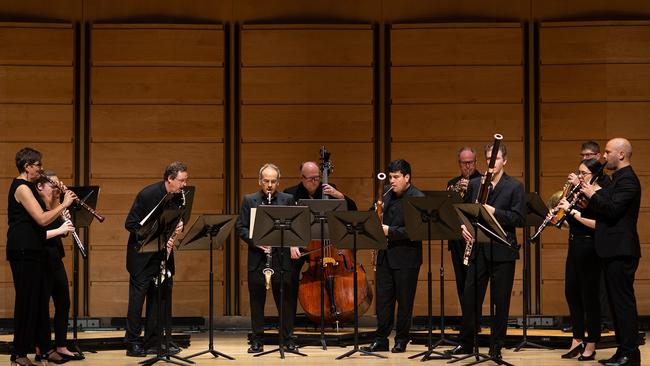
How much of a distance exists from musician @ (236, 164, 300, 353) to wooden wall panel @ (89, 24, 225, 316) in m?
1.72

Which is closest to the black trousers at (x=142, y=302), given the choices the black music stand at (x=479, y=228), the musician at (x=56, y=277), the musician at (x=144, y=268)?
the musician at (x=144, y=268)

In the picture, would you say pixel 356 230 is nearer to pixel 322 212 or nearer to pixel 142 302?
pixel 322 212

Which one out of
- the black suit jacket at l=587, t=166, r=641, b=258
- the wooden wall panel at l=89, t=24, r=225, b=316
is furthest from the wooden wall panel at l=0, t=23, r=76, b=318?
the black suit jacket at l=587, t=166, r=641, b=258

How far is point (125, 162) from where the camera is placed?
9.31 m

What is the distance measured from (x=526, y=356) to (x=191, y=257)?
3485mm

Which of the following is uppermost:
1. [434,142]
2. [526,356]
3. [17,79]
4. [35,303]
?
[17,79]

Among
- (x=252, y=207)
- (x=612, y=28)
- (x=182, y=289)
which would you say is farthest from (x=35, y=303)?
(x=612, y=28)

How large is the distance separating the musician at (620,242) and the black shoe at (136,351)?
333 centimetres

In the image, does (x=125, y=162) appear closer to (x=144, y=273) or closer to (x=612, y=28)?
(x=144, y=273)

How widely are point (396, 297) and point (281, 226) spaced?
1144 mm

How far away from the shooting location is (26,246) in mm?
6484

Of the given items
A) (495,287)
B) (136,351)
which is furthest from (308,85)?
(495,287)

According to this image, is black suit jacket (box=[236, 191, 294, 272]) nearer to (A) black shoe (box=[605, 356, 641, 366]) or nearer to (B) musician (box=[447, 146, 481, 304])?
(B) musician (box=[447, 146, 481, 304])

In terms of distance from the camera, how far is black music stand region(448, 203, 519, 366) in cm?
629
